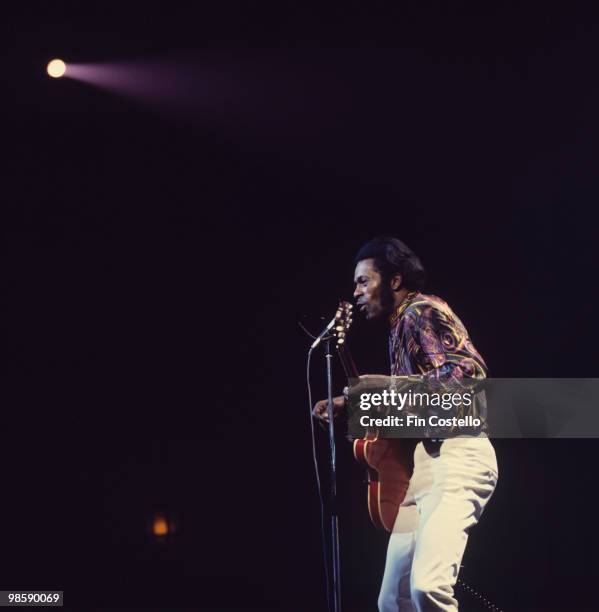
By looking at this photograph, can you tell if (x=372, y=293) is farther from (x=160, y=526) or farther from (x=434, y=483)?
(x=160, y=526)

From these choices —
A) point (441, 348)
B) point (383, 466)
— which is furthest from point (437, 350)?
point (383, 466)

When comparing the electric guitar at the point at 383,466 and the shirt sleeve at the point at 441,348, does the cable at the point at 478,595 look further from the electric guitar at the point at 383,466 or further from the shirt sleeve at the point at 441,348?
the shirt sleeve at the point at 441,348

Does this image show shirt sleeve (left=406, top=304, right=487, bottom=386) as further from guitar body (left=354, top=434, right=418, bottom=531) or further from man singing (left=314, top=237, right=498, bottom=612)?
guitar body (left=354, top=434, right=418, bottom=531)

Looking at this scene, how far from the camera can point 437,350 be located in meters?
3.09

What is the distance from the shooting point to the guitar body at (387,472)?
3350 millimetres

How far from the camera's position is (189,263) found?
532 cm

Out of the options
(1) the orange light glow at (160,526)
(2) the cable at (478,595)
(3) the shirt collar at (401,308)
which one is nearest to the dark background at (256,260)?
(1) the orange light glow at (160,526)

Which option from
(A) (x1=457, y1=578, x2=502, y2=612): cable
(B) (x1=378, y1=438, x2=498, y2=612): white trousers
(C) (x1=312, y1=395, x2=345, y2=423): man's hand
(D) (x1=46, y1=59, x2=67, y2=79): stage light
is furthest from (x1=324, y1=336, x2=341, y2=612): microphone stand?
(D) (x1=46, y1=59, x2=67, y2=79): stage light

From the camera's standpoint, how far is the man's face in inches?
140

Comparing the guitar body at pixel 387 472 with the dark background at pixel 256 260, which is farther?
the dark background at pixel 256 260

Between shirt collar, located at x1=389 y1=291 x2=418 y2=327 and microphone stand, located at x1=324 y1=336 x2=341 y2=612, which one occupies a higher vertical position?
shirt collar, located at x1=389 y1=291 x2=418 y2=327

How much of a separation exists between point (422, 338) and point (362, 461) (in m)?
0.73

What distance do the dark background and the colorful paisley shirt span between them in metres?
1.70

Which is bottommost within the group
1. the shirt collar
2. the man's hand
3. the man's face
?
the man's hand
